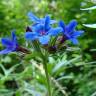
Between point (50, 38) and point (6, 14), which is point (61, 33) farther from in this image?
point (6, 14)

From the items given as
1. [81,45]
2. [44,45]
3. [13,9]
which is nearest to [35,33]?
[44,45]

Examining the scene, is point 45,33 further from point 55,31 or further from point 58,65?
point 58,65

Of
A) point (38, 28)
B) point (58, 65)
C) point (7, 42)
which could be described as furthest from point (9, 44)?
point (58, 65)

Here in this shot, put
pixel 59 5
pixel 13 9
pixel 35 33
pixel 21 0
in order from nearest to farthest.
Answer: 1. pixel 35 33
2. pixel 59 5
3. pixel 13 9
4. pixel 21 0

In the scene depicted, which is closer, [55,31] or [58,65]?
[55,31]

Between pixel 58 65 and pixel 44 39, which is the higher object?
pixel 44 39

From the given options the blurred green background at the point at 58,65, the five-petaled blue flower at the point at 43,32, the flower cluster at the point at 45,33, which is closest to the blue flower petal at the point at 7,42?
the flower cluster at the point at 45,33

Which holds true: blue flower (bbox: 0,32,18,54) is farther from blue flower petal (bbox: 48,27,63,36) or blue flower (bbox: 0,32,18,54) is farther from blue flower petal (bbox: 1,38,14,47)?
blue flower petal (bbox: 48,27,63,36)
